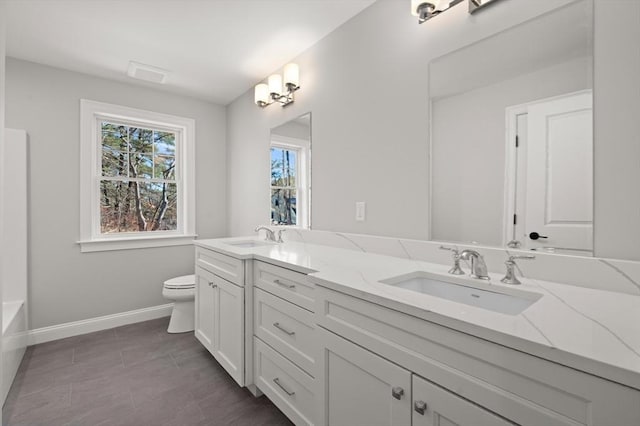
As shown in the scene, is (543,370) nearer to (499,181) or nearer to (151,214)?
(499,181)

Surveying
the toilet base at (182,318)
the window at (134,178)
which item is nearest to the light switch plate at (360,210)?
the toilet base at (182,318)

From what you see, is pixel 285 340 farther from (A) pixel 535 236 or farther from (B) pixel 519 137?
(B) pixel 519 137

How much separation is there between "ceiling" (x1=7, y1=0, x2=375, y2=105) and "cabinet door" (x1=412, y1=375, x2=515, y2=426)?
2.05 m

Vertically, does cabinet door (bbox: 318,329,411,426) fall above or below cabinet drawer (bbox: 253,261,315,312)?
below

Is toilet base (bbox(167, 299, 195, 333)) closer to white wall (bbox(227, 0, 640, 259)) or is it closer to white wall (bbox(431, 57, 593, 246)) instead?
white wall (bbox(227, 0, 640, 259))

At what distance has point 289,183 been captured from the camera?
2.57 meters

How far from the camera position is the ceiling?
6.23 ft

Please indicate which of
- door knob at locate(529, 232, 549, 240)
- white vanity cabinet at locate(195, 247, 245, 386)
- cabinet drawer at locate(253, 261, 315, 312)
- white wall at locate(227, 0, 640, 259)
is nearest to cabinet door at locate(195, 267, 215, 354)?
white vanity cabinet at locate(195, 247, 245, 386)

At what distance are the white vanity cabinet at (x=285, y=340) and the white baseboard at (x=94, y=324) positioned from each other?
1906 millimetres

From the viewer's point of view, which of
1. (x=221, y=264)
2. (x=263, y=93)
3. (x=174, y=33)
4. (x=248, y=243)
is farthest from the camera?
(x=263, y=93)

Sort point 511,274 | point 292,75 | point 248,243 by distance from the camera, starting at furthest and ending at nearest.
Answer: point 248,243 < point 292,75 < point 511,274

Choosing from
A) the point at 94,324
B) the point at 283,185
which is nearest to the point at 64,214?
the point at 94,324

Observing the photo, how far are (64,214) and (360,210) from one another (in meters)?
2.67

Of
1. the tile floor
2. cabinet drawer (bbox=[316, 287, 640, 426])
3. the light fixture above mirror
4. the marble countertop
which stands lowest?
the tile floor
